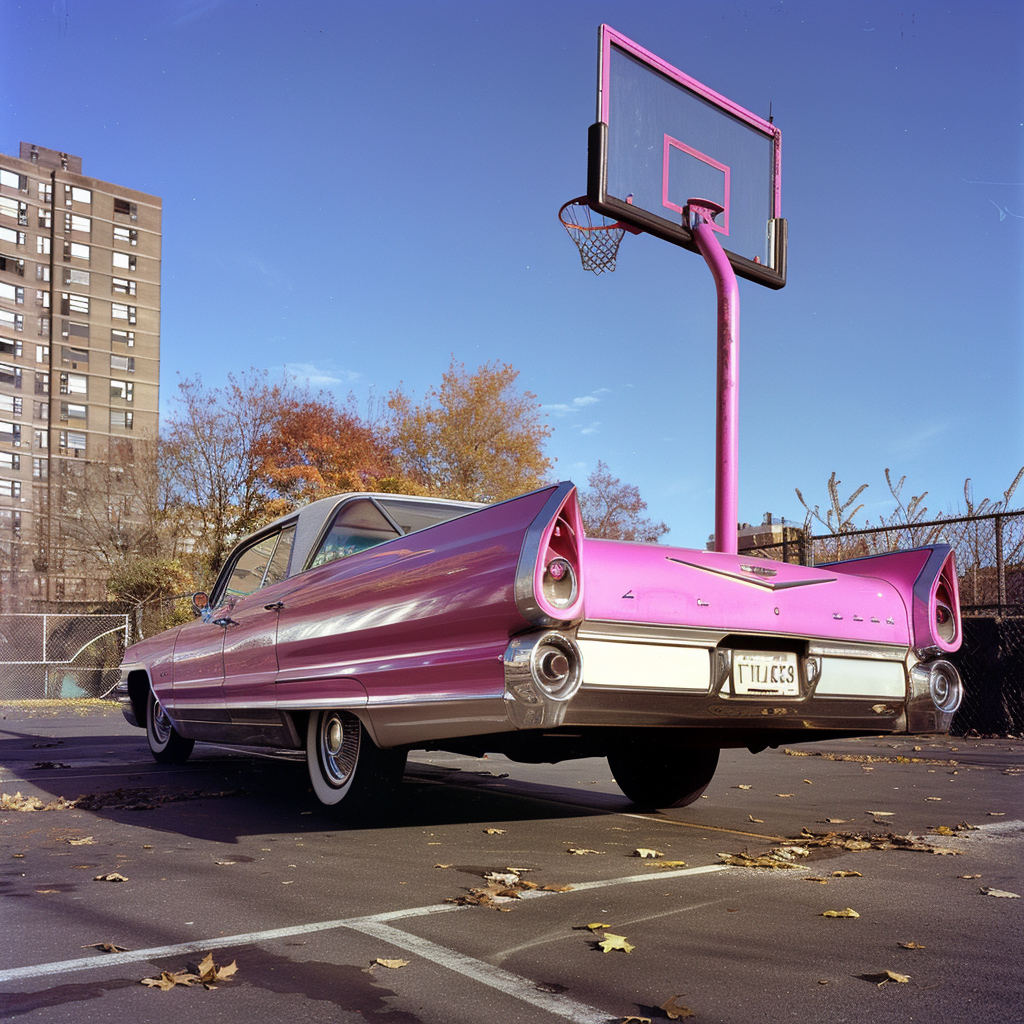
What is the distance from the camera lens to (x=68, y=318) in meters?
75.6

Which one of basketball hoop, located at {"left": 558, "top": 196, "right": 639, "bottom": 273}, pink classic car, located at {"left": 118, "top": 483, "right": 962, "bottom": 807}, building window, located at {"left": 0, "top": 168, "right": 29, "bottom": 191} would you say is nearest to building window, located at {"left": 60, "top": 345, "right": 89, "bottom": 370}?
building window, located at {"left": 0, "top": 168, "right": 29, "bottom": 191}

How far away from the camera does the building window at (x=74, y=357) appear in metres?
75.1

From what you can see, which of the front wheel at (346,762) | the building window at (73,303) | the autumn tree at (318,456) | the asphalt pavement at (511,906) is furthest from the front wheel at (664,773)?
the building window at (73,303)

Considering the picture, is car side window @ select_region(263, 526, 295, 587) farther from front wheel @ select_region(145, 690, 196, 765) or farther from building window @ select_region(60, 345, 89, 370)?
building window @ select_region(60, 345, 89, 370)

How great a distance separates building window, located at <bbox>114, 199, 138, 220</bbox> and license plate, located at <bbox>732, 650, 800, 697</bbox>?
84102mm

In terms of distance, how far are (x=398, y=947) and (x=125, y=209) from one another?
8557 centimetres

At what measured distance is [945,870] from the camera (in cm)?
411

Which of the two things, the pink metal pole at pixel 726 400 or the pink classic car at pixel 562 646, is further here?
the pink metal pole at pixel 726 400

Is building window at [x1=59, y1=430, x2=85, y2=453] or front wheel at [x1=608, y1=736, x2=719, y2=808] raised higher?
building window at [x1=59, y1=430, x2=85, y2=453]

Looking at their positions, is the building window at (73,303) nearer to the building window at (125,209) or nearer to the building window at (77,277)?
the building window at (77,277)

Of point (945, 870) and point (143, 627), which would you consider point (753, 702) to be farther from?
point (143, 627)

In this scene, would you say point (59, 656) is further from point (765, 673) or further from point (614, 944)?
point (614, 944)

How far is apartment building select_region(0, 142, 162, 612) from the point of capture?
72688 mm

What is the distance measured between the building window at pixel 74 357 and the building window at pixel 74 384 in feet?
2.39
